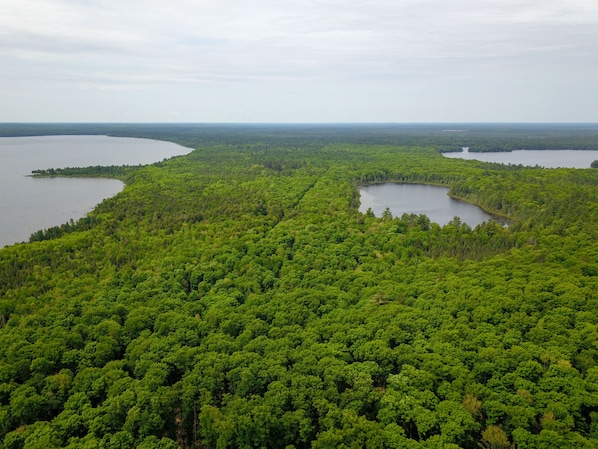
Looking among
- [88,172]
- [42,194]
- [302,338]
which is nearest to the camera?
[302,338]

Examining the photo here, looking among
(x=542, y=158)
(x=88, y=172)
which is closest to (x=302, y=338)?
(x=88, y=172)

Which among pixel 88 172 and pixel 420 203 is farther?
pixel 88 172

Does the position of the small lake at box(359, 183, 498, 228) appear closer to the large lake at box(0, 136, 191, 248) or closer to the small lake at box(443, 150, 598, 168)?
the large lake at box(0, 136, 191, 248)

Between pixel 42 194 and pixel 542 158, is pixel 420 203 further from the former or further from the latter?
pixel 542 158

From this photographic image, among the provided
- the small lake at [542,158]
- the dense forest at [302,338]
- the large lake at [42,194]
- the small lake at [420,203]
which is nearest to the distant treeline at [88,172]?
the large lake at [42,194]

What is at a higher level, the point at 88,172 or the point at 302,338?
the point at 88,172

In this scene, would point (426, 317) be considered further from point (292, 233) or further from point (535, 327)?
point (292, 233)

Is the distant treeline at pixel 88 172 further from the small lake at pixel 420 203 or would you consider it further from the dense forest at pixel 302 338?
the small lake at pixel 420 203
